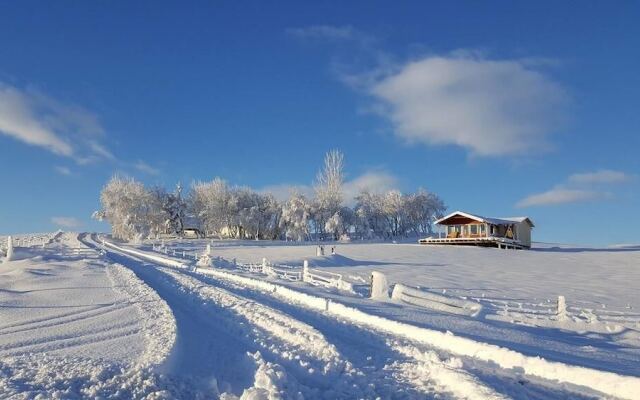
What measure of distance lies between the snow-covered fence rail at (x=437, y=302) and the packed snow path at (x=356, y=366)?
16.1 feet

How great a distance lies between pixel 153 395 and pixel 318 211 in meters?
77.2

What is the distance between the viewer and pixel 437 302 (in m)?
14.8

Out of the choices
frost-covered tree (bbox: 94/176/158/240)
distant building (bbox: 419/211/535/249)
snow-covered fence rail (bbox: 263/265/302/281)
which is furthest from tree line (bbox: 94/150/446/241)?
snow-covered fence rail (bbox: 263/265/302/281)

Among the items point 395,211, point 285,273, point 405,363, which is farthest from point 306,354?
point 395,211

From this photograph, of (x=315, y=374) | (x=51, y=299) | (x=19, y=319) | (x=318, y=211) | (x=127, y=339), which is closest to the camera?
(x=315, y=374)

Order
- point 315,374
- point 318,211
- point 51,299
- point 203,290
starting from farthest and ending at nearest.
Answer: point 318,211 → point 203,290 → point 51,299 → point 315,374

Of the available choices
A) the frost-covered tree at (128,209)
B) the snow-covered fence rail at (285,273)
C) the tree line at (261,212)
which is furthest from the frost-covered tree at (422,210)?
the snow-covered fence rail at (285,273)

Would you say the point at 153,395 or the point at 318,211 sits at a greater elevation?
the point at 318,211

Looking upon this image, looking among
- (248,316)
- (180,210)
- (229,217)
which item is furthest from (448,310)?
(180,210)

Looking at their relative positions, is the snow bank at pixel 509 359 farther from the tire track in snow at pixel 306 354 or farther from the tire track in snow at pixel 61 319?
the tire track in snow at pixel 61 319

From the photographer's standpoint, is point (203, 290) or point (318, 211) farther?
point (318, 211)

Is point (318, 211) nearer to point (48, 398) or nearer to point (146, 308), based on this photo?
point (146, 308)

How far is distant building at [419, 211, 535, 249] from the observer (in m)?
59.5

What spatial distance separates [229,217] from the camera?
87125mm
